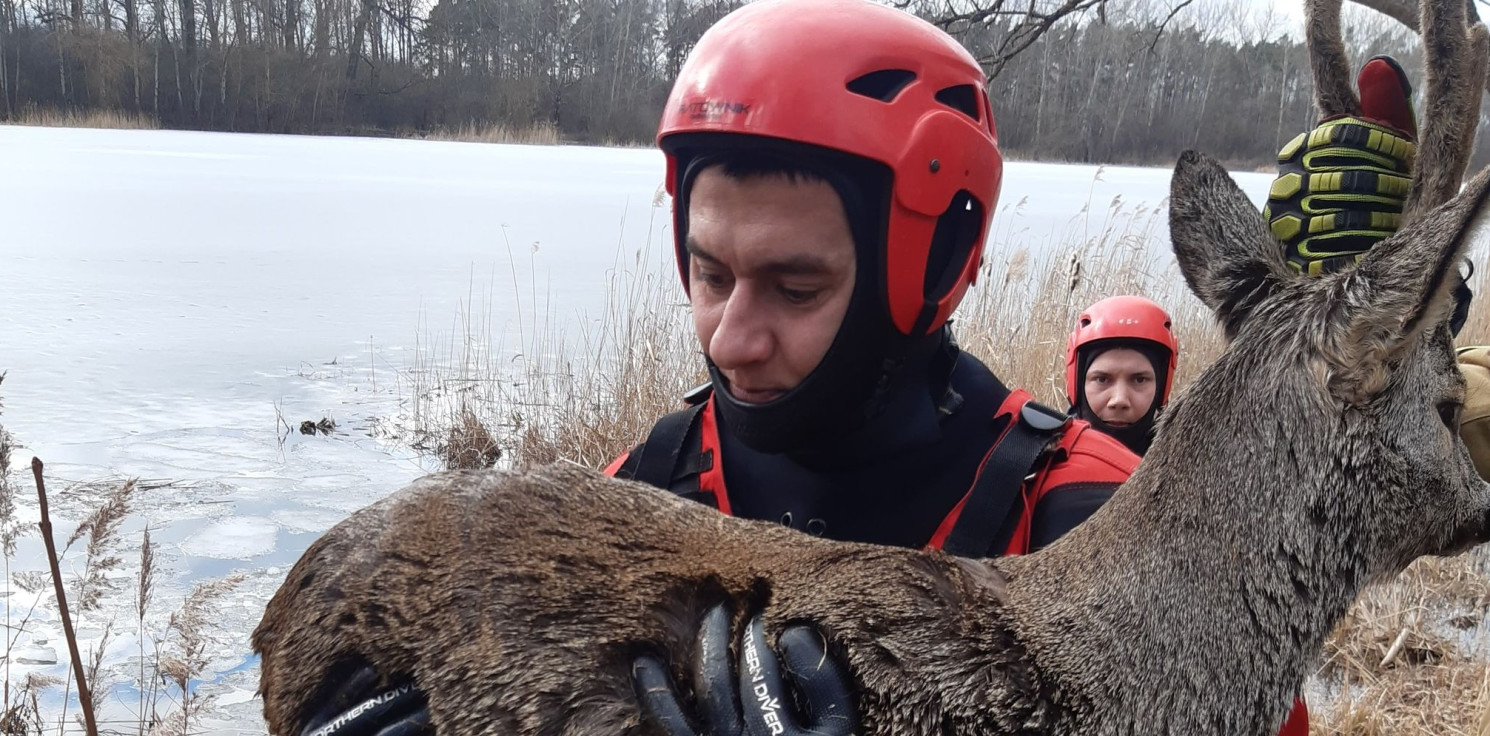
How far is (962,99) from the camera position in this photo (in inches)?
103

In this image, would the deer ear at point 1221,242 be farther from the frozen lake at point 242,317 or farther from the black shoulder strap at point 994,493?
the frozen lake at point 242,317

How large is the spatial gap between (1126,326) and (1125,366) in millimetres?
183

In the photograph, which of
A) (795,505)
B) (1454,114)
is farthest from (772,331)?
(1454,114)

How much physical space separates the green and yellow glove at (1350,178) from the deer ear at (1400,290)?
102 cm

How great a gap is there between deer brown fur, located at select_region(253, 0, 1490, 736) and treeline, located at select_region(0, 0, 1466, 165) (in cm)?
3274

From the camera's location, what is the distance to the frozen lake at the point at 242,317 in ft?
18.4

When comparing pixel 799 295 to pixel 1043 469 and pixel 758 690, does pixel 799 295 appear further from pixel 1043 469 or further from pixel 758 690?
pixel 758 690

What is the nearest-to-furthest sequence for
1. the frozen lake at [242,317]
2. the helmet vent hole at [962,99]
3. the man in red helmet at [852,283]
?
the man in red helmet at [852,283] → the helmet vent hole at [962,99] → the frozen lake at [242,317]

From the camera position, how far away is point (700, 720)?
1517mm

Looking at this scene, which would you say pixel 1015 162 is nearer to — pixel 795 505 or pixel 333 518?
→ pixel 333 518

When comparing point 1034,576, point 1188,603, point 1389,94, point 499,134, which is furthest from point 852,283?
point 499,134

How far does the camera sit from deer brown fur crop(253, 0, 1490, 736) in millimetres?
1531

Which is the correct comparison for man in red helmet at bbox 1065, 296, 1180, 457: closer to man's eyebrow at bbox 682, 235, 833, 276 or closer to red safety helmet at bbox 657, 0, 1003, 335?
red safety helmet at bbox 657, 0, 1003, 335

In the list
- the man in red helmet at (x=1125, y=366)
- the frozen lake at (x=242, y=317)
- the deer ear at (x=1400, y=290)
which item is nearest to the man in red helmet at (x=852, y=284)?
the deer ear at (x=1400, y=290)
